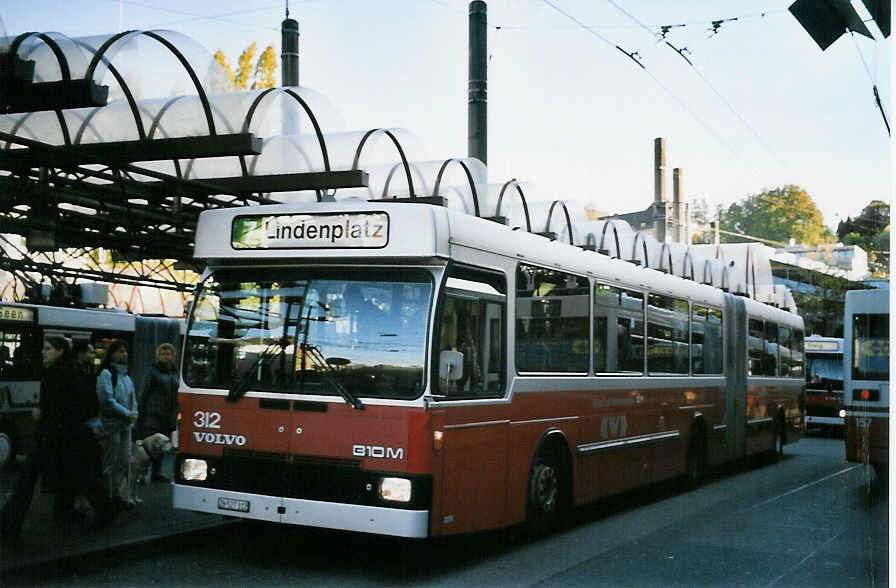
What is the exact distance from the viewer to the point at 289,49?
57.6ft

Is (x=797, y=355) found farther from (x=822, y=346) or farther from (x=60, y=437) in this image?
(x=60, y=437)

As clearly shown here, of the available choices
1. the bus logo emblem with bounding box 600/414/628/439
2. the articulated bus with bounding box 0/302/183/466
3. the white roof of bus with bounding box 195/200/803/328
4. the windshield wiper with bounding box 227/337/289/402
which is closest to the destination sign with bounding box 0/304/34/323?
the articulated bus with bounding box 0/302/183/466

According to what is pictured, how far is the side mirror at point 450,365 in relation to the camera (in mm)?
7707

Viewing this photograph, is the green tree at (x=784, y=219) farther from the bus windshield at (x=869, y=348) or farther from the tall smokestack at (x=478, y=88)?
the tall smokestack at (x=478, y=88)

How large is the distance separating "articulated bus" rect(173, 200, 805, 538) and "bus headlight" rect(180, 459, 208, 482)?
17 mm

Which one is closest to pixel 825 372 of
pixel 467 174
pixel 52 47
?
pixel 467 174

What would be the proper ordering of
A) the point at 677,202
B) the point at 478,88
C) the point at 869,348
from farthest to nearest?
the point at 677,202, the point at 478,88, the point at 869,348

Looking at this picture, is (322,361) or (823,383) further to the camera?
(823,383)

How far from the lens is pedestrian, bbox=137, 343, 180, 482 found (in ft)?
37.2

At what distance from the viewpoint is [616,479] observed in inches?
448

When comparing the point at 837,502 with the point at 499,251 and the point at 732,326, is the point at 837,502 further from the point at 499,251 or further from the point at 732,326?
the point at 499,251

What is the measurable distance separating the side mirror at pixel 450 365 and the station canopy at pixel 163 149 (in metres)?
3.13

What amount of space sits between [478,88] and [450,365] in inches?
367

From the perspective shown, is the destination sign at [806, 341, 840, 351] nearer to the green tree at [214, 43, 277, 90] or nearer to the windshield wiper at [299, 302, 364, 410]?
the green tree at [214, 43, 277, 90]
